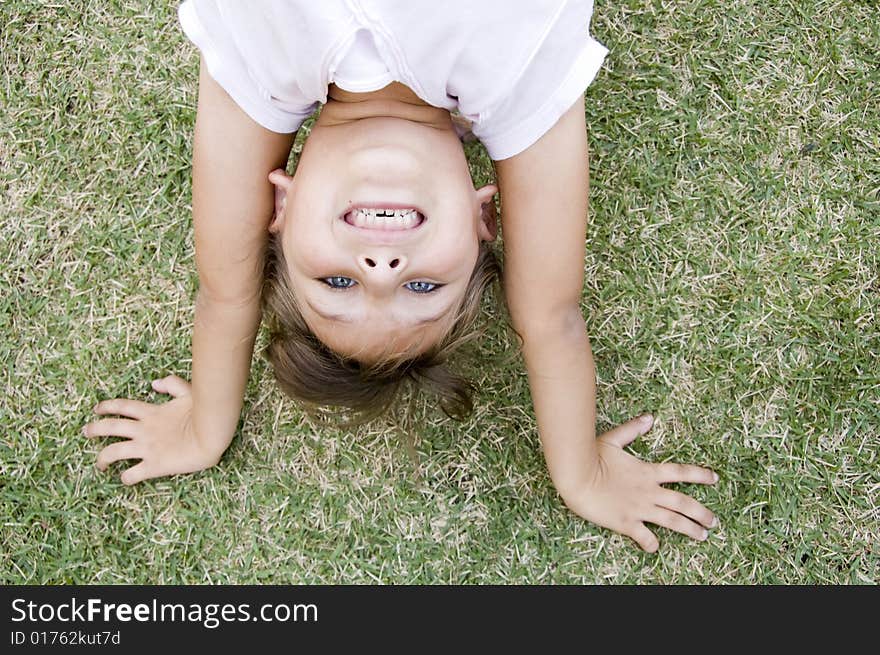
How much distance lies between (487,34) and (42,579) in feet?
5.31

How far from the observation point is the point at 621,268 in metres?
2.06

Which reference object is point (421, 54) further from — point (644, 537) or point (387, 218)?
point (644, 537)

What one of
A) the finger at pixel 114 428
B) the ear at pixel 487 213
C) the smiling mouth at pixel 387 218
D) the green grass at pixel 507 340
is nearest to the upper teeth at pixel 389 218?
the smiling mouth at pixel 387 218

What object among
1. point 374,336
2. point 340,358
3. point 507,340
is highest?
point 374,336

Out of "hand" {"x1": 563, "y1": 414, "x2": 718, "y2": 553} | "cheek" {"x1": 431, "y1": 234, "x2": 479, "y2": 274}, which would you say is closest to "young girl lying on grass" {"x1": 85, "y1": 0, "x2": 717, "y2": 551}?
"cheek" {"x1": 431, "y1": 234, "x2": 479, "y2": 274}

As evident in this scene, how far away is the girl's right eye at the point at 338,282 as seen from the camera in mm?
1337

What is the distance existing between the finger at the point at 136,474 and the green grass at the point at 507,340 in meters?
0.04

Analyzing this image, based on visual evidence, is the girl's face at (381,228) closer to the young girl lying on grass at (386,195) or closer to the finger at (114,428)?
the young girl lying on grass at (386,195)

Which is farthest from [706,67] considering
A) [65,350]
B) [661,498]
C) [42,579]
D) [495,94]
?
[42,579]

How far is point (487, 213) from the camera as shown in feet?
4.91

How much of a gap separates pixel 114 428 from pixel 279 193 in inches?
31.6

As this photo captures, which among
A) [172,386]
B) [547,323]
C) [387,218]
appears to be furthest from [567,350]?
A: [172,386]

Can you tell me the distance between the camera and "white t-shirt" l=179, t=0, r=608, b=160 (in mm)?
1371

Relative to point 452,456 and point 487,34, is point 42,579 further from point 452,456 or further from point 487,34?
point 487,34
